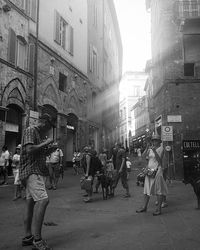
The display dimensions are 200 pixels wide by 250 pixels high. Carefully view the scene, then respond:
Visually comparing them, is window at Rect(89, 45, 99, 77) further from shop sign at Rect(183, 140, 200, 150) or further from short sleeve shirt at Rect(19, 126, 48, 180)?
short sleeve shirt at Rect(19, 126, 48, 180)

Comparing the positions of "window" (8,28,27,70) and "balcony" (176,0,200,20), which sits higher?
"balcony" (176,0,200,20)

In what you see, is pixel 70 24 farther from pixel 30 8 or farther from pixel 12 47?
pixel 12 47

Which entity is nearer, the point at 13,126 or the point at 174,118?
the point at 13,126

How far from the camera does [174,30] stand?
59.1ft

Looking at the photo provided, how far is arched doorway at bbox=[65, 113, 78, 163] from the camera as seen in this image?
23.2 metres

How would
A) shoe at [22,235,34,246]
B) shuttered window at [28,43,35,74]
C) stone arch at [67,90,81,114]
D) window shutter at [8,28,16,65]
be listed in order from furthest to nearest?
stone arch at [67,90,81,114]
shuttered window at [28,43,35,74]
window shutter at [8,28,16,65]
shoe at [22,235,34,246]

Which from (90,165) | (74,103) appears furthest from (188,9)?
(90,165)

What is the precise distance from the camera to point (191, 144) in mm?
17094

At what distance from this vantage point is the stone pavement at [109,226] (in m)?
4.66

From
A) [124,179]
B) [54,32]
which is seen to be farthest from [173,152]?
[54,32]

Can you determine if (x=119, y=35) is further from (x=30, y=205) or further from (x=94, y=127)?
(x=30, y=205)

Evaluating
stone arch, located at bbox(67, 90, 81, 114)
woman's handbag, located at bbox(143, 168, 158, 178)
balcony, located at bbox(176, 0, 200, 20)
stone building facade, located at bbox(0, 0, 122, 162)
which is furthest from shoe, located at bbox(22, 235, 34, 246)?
stone arch, located at bbox(67, 90, 81, 114)

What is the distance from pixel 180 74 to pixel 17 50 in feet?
28.0

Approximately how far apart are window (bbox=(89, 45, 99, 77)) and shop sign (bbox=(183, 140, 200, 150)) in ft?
44.2
